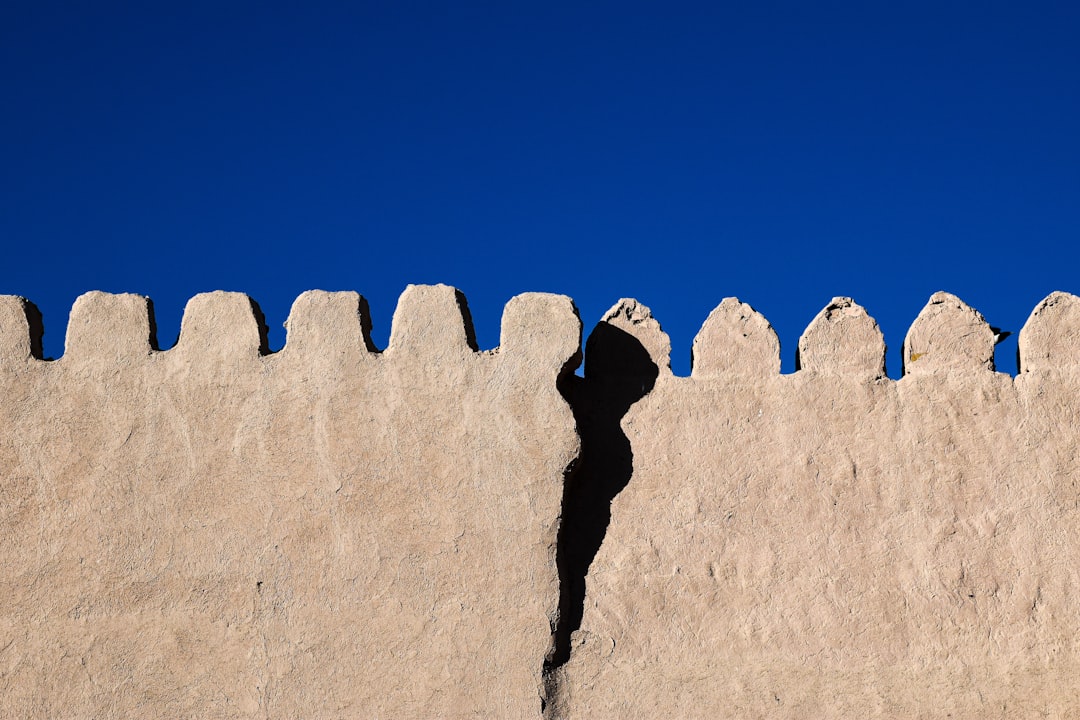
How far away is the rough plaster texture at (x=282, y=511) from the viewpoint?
17.7 ft

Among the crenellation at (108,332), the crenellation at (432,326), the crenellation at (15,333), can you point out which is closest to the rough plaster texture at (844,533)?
the crenellation at (432,326)

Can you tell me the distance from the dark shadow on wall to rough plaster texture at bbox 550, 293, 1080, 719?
1.7 inches

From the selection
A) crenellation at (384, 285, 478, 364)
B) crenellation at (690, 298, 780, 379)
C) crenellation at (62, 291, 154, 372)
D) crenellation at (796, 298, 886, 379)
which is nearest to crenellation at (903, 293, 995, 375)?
crenellation at (796, 298, 886, 379)

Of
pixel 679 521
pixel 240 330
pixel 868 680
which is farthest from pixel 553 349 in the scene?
pixel 868 680

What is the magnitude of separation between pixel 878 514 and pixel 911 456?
30 cm

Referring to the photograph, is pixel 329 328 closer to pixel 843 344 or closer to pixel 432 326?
pixel 432 326

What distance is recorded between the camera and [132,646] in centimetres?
543

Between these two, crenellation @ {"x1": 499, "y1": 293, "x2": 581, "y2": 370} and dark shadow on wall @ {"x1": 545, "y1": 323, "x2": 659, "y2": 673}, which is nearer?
dark shadow on wall @ {"x1": 545, "y1": 323, "x2": 659, "y2": 673}

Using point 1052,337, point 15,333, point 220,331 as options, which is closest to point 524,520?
point 220,331

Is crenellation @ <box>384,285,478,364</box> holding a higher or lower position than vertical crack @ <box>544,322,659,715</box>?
higher

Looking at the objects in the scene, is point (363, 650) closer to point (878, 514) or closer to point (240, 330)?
point (240, 330)

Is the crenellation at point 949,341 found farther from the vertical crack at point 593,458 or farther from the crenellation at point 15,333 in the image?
the crenellation at point 15,333

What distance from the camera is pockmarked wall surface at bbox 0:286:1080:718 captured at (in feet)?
17.8

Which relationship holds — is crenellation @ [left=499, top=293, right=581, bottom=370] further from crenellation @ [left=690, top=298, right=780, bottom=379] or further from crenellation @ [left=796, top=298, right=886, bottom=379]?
crenellation @ [left=796, top=298, right=886, bottom=379]
